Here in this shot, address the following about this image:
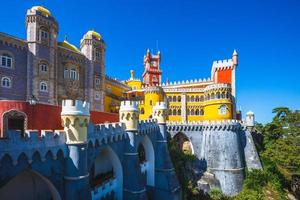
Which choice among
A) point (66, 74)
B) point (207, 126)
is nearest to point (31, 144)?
point (66, 74)

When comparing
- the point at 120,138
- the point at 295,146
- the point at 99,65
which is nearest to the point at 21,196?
the point at 120,138

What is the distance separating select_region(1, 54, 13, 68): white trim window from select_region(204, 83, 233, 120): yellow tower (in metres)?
37.4

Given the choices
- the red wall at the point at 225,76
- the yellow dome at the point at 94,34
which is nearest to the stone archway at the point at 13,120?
the yellow dome at the point at 94,34

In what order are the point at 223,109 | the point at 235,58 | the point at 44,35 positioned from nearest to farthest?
1. the point at 44,35
2. the point at 223,109
3. the point at 235,58

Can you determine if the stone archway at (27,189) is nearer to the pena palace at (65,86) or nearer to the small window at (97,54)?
the pena palace at (65,86)

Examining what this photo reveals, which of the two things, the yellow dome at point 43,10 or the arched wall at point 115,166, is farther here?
the yellow dome at point 43,10

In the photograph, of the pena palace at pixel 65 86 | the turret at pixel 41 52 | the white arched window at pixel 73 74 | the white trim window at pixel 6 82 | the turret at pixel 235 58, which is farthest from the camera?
the turret at pixel 235 58

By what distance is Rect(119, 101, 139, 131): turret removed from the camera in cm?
2186

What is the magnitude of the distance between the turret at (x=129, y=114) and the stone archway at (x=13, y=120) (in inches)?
344

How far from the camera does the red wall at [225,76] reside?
51.1 metres

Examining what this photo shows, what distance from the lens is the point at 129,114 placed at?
22000 mm

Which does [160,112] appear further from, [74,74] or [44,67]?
[44,67]

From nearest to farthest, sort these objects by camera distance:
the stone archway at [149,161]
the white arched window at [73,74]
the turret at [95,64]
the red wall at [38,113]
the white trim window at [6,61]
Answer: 1. the red wall at [38,113]
2. the white trim window at [6,61]
3. the stone archway at [149,161]
4. the white arched window at [73,74]
5. the turret at [95,64]

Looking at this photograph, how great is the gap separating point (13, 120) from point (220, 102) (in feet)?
129
